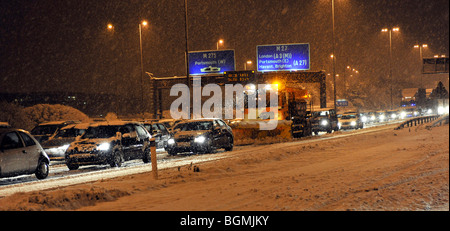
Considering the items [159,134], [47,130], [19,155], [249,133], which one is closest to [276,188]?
[19,155]

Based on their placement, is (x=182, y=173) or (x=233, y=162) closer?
(x=182, y=173)

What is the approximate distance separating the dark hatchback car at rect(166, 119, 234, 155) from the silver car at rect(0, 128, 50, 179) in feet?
24.9

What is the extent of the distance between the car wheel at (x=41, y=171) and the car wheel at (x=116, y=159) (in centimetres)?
270

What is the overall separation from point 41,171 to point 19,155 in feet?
4.23

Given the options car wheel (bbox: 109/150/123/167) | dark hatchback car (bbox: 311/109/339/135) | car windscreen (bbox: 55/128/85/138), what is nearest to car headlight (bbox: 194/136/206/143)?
car wheel (bbox: 109/150/123/167)

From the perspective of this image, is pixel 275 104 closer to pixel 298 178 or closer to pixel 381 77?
pixel 298 178

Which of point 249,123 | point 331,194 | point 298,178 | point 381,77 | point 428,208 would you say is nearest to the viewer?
point 428,208

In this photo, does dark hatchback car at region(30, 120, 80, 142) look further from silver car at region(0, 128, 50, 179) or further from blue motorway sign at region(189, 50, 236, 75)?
blue motorway sign at region(189, 50, 236, 75)

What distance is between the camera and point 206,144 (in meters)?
22.5

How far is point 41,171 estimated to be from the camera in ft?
50.8

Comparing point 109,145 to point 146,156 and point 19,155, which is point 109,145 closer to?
point 146,156

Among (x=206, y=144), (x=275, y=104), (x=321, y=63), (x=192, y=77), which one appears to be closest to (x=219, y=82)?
(x=192, y=77)

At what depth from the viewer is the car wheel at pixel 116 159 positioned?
18000mm
